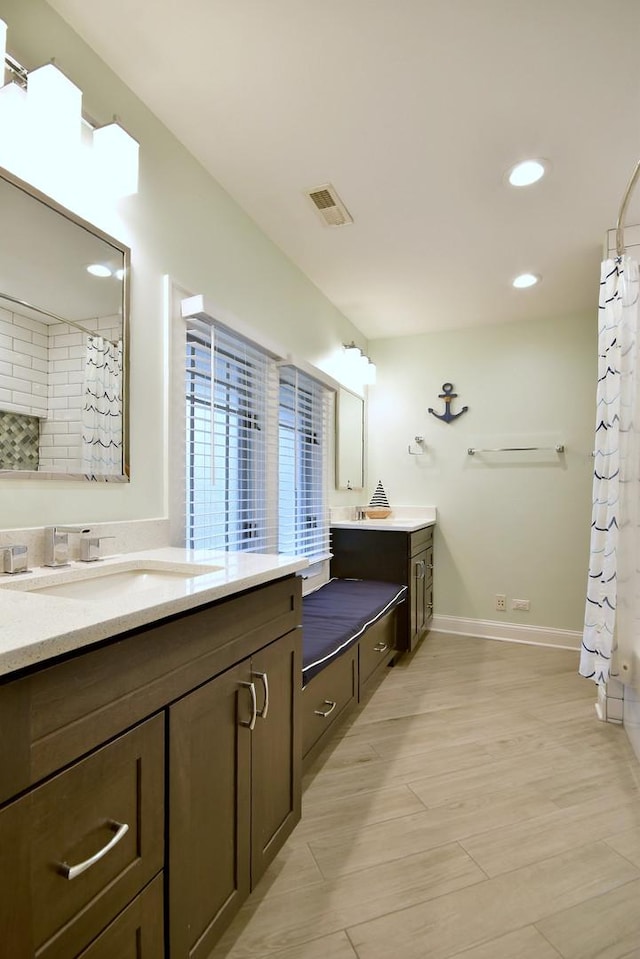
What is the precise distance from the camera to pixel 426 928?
3.93 ft

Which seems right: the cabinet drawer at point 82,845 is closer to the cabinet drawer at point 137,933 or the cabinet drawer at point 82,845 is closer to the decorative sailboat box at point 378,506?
the cabinet drawer at point 137,933

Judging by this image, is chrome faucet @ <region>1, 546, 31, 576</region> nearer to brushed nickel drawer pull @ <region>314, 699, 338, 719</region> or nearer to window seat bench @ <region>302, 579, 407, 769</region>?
window seat bench @ <region>302, 579, 407, 769</region>

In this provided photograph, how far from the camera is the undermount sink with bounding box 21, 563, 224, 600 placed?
117 centimetres

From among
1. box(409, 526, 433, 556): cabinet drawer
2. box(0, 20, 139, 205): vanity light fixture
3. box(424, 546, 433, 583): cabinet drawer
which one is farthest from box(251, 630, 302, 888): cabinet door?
box(424, 546, 433, 583): cabinet drawer

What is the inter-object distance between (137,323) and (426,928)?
1929 millimetres

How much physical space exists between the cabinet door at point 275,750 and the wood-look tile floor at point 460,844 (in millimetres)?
168

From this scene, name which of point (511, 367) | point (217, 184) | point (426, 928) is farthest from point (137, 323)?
point (511, 367)

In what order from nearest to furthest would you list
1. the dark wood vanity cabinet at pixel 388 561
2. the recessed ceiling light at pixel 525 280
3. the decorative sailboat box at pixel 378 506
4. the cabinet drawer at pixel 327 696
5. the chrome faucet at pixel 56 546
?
the chrome faucet at pixel 56 546, the cabinet drawer at pixel 327 696, the recessed ceiling light at pixel 525 280, the dark wood vanity cabinet at pixel 388 561, the decorative sailboat box at pixel 378 506

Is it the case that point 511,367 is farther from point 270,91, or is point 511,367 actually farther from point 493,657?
point 270,91

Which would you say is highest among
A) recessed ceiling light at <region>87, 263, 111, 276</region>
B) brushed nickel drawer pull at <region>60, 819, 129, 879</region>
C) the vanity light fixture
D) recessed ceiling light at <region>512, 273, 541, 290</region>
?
recessed ceiling light at <region>512, 273, 541, 290</region>

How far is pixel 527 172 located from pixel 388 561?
2157 millimetres

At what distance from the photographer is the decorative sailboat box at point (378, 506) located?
12.3 feet

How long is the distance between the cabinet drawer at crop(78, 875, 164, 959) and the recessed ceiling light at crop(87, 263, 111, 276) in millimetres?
1496

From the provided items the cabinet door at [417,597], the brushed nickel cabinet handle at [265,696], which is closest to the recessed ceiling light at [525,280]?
the cabinet door at [417,597]
